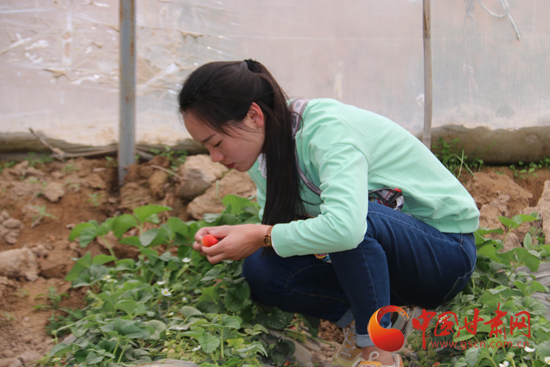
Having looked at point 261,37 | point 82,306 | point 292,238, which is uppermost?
point 261,37

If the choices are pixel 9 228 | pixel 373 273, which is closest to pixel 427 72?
pixel 373 273

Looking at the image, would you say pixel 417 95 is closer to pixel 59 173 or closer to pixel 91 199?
pixel 91 199

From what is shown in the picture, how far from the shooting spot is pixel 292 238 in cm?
121

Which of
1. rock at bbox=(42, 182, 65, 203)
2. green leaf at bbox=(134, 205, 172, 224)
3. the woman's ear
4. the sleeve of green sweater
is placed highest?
the woman's ear

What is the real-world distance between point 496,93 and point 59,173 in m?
2.45

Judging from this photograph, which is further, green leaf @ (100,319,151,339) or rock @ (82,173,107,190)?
rock @ (82,173,107,190)

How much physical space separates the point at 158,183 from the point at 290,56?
1.03 m

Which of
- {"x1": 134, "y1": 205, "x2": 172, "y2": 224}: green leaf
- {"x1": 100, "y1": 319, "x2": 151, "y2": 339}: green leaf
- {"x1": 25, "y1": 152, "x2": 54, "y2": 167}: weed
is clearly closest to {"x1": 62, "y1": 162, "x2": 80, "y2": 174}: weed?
{"x1": 25, "y1": 152, "x2": 54, "y2": 167}: weed

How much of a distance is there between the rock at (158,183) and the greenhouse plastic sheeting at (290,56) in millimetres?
257

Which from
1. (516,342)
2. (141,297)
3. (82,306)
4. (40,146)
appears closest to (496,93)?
(516,342)

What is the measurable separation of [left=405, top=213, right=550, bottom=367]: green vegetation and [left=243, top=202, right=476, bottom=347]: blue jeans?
85mm

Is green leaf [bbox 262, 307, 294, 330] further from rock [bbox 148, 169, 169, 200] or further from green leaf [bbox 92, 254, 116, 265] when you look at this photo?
rock [bbox 148, 169, 169, 200]

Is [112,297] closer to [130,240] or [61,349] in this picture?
[61,349]

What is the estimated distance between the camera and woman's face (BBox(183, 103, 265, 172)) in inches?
51.0
